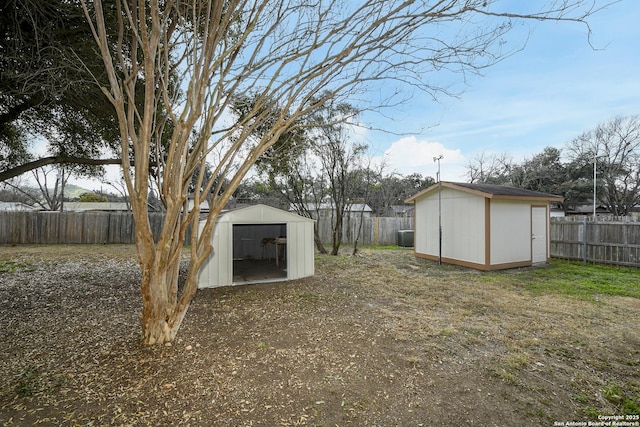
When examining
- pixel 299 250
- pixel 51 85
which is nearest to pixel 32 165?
pixel 51 85

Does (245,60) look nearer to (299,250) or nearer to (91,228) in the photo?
(299,250)

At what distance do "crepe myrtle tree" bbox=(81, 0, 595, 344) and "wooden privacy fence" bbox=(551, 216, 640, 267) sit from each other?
7.37 m

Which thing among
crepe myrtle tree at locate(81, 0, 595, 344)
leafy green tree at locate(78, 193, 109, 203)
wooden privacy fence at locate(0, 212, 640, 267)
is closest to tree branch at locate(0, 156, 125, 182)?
crepe myrtle tree at locate(81, 0, 595, 344)

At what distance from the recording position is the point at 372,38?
3.42 m

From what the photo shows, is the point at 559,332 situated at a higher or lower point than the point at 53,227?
lower

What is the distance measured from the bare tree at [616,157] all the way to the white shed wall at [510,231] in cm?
1476

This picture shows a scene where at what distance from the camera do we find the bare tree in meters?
17.5

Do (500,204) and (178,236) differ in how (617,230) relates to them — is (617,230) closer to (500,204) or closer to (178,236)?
(500,204)

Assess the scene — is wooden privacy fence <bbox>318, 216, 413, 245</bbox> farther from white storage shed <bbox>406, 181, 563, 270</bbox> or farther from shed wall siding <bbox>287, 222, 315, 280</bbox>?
shed wall siding <bbox>287, 222, 315, 280</bbox>

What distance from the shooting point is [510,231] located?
25.3 ft

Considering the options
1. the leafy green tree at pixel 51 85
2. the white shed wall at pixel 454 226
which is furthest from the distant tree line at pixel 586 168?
the leafy green tree at pixel 51 85

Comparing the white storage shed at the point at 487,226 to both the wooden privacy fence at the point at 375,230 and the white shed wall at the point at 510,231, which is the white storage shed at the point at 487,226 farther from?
the wooden privacy fence at the point at 375,230

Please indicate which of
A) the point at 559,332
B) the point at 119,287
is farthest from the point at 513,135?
the point at 119,287

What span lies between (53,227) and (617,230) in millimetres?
18969
